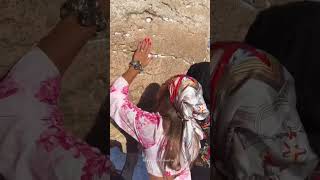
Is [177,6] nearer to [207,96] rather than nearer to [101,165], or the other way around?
[207,96]

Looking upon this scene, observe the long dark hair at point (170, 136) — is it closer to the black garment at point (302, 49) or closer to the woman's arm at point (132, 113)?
the woman's arm at point (132, 113)

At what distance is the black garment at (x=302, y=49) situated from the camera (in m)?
0.85

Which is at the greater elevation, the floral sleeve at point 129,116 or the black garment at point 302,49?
the black garment at point 302,49

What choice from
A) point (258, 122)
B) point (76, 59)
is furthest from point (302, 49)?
point (76, 59)

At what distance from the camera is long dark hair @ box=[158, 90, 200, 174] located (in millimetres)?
885

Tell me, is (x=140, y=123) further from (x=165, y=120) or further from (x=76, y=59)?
(x=76, y=59)

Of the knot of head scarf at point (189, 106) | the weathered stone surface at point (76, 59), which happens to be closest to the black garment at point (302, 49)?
the knot of head scarf at point (189, 106)

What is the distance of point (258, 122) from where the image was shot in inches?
31.6

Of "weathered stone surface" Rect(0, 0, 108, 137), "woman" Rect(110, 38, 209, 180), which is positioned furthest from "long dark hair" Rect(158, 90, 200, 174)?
"weathered stone surface" Rect(0, 0, 108, 137)

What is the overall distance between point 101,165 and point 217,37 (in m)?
0.31

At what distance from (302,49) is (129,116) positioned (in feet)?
0.96

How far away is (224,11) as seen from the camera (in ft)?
3.16

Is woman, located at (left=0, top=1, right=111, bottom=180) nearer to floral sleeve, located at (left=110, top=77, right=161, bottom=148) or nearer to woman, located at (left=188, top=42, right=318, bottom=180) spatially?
floral sleeve, located at (left=110, top=77, right=161, bottom=148)

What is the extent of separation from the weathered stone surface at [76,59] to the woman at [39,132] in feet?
0.14
